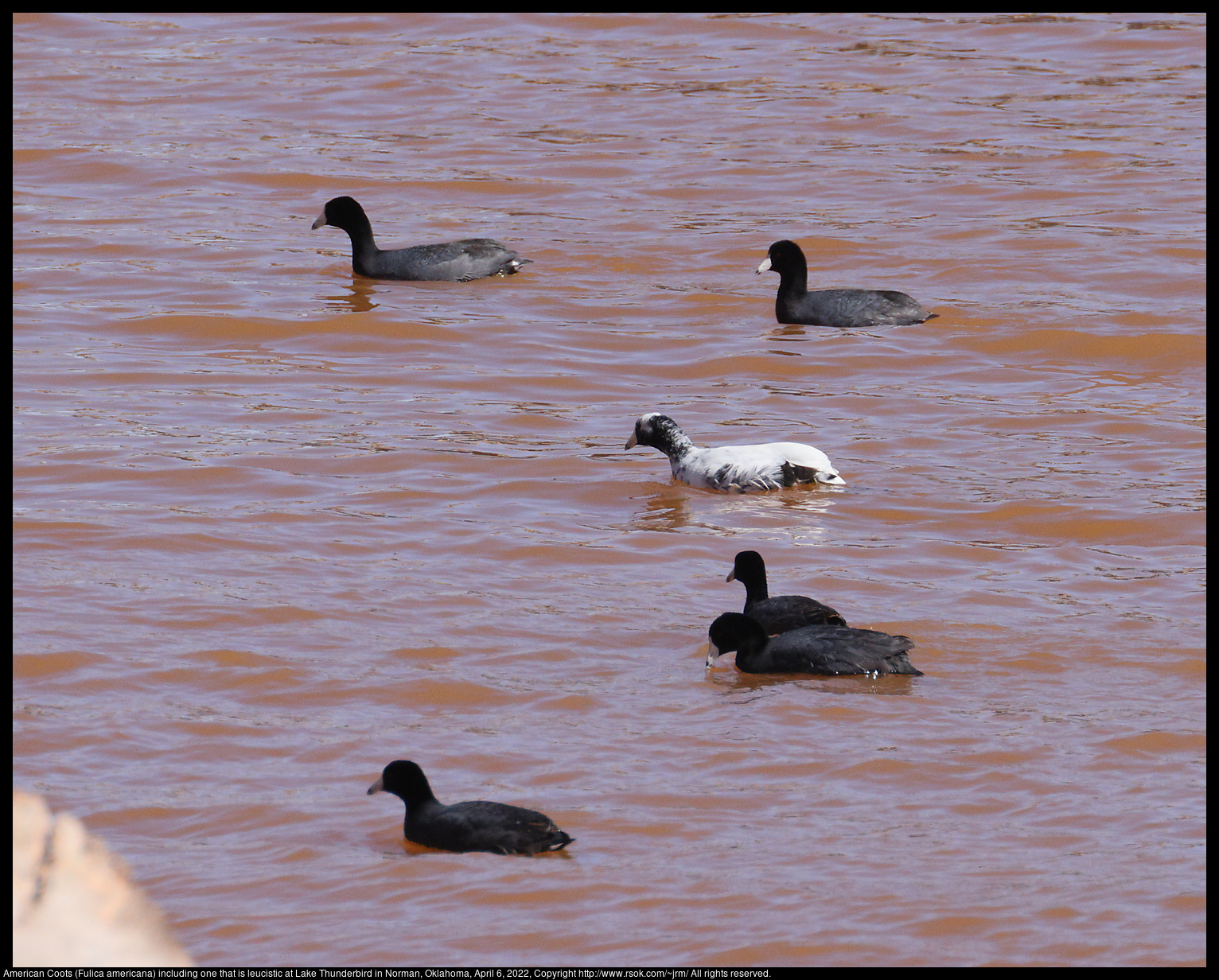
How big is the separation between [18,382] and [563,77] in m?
12.4

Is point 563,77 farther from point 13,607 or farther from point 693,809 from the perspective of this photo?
point 693,809

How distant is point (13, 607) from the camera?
32.0 feet

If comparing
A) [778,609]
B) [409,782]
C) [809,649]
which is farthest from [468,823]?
[778,609]

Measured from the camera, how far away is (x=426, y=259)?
1725 cm

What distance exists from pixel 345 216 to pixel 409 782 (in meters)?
11.1

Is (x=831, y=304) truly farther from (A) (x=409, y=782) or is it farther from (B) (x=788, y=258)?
(A) (x=409, y=782)

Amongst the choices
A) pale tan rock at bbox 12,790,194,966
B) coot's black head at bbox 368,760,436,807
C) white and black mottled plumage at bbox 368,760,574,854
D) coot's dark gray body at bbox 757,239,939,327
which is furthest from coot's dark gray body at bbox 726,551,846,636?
coot's dark gray body at bbox 757,239,939,327

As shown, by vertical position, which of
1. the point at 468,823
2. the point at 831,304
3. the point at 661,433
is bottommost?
the point at 468,823

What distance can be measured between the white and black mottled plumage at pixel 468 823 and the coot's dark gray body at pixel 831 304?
9.18 meters

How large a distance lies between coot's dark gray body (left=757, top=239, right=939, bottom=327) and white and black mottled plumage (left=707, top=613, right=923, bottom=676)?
7016mm

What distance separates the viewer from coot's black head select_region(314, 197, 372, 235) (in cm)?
1753

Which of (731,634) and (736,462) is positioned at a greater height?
(736,462)

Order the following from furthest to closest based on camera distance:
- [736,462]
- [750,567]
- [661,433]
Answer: [661,433] < [736,462] < [750,567]

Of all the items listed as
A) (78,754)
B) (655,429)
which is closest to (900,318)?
(655,429)
